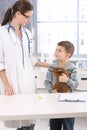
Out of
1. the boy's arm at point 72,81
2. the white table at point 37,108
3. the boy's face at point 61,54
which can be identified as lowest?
the white table at point 37,108

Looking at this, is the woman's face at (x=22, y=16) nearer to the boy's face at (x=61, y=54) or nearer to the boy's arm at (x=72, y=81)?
the boy's face at (x=61, y=54)

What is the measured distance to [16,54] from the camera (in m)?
2.07

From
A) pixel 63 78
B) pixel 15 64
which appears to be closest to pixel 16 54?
pixel 15 64

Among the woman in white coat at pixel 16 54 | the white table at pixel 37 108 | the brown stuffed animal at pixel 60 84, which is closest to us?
the white table at pixel 37 108

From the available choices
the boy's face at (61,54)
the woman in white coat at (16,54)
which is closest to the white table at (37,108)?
the woman in white coat at (16,54)

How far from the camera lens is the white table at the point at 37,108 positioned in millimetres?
1459

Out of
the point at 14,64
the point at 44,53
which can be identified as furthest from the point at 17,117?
the point at 44,53

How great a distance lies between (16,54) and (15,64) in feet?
0.25

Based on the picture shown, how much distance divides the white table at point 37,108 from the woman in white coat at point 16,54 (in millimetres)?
220

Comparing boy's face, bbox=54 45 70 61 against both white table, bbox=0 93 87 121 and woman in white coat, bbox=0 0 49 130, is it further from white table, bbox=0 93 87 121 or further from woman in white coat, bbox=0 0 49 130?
white table, bbox=0 93 87 121

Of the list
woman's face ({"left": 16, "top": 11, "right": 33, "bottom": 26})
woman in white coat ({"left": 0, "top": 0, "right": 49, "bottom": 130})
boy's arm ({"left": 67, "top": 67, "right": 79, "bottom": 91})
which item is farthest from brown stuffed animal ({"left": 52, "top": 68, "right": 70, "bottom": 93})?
woman's face ({"left": 16, "top": 11, "right": 33, "bottom": 26})

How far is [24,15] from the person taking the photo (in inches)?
80.8

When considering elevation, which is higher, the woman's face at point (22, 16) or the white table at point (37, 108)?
the woman's face at point (22, 16)

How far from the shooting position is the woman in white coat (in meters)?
2.04
